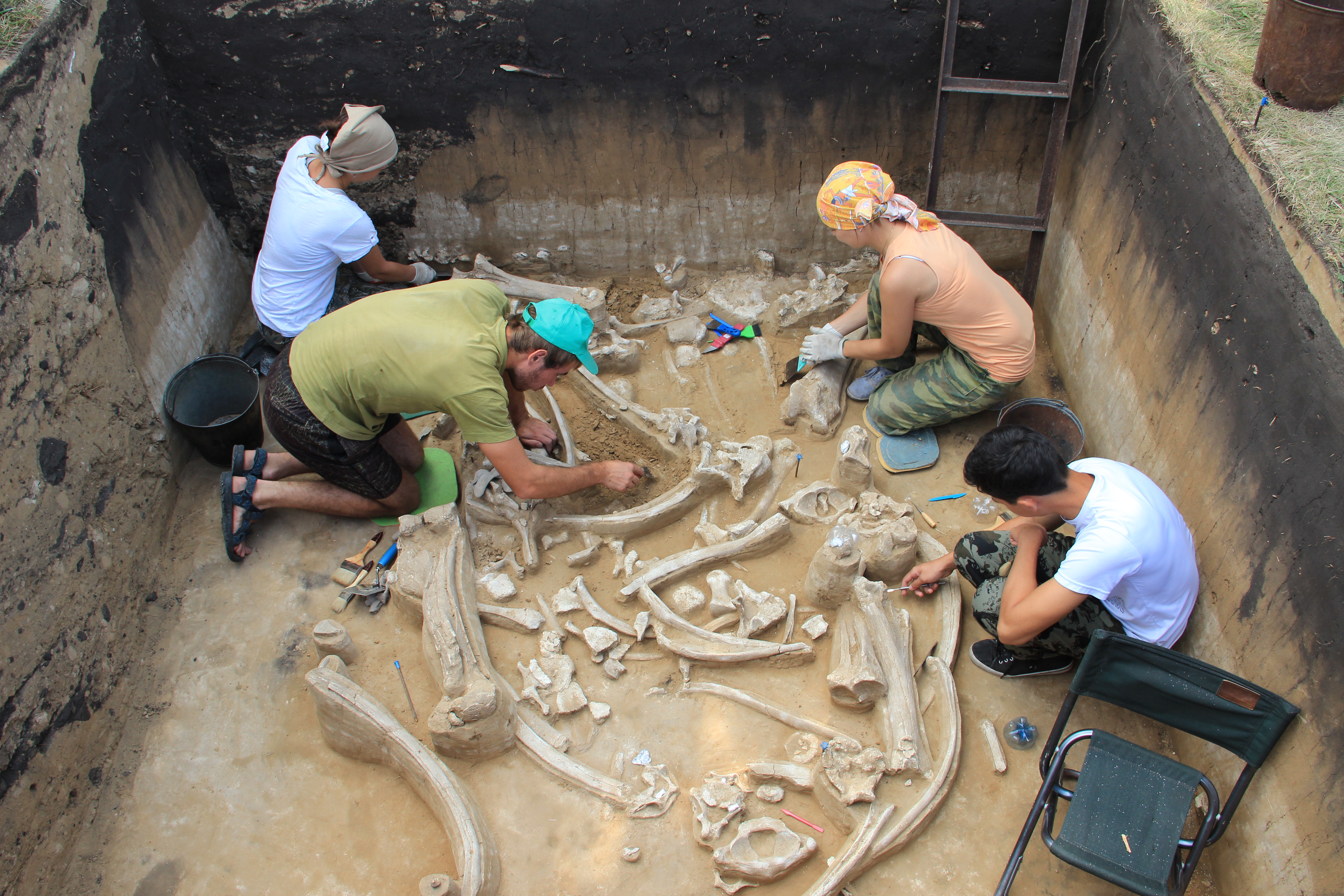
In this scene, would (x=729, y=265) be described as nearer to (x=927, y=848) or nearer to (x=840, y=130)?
(x=840, y=130)

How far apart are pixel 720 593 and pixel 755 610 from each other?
0.17 meters

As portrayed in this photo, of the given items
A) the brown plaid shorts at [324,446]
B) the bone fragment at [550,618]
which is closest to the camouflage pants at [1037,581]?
the bone fragment at [550,618]

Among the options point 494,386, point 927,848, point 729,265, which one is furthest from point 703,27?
point 927,848

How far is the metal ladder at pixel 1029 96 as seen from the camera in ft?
14.0

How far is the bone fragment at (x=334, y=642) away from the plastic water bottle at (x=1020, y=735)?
2.61 metres

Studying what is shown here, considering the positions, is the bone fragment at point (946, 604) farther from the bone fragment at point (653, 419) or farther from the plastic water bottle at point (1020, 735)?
the bone fragment at point (653, 419)

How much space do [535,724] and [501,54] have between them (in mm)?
3618

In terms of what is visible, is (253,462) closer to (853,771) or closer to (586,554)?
(586,554)

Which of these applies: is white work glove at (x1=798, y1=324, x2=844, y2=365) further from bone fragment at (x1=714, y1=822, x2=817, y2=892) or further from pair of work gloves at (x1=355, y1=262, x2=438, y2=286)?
bone fragment at (x1=714, y1=822, x2=817, y2=892)

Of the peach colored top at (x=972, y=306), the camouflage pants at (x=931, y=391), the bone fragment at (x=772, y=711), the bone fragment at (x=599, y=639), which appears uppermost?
the peach colored top at (x=972, y=306)

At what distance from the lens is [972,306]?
386 centimetres

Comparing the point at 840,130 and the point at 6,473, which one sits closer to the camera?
the point at 6,473

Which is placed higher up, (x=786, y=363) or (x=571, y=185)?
(x=571, y=185)

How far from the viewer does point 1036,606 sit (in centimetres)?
278
